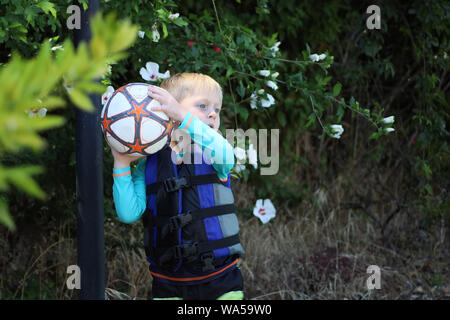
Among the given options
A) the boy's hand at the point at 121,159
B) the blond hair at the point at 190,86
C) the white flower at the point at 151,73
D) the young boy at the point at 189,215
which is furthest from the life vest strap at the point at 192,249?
the white flower at the point at 151,73

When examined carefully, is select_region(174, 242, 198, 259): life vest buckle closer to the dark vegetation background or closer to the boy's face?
the boy's face

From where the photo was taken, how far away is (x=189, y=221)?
1809mm

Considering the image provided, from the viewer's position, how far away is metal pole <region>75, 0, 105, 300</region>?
1.76 m

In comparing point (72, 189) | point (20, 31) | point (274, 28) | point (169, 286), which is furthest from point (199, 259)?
point (274, 28)

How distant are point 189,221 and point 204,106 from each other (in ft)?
1.40

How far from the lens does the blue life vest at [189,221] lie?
181cm

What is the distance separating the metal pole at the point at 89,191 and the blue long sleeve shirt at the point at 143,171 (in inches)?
2.9

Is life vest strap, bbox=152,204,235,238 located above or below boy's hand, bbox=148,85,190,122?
below

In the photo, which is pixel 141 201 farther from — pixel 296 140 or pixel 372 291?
pixel 296 140

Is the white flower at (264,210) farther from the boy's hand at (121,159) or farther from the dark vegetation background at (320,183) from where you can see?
the boy's hand at (121,159)

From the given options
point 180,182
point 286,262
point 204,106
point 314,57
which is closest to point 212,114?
point 204,106

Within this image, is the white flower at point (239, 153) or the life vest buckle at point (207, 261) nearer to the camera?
the life vest buckle at point (207, 261)

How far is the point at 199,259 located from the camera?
181 centimetres

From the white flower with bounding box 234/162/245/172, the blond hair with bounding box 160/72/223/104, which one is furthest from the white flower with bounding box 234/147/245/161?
the blond hair with bounding box 160/72/223/104
